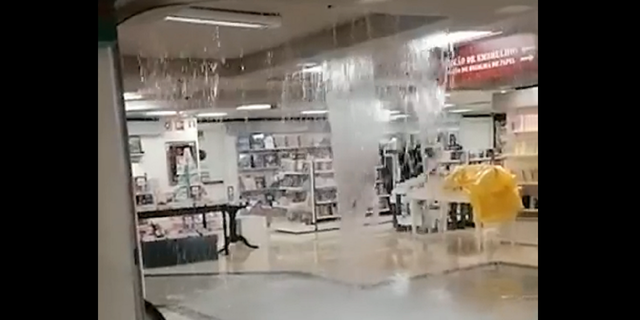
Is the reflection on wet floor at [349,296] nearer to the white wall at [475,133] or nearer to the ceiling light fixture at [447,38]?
the ceiling light fixture at [447,38]

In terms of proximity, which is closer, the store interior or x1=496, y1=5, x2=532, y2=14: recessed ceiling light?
x1=496, y1=5, x2=532, y2=14: recessed ceiling light

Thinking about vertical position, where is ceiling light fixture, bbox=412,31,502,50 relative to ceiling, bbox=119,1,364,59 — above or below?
below

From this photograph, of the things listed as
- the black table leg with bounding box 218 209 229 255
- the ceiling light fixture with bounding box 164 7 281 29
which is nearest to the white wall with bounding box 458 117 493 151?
the black table leg with bounding box 218 209 229 255

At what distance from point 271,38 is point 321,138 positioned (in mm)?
7369

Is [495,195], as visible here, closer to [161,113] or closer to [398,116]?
[398,116]

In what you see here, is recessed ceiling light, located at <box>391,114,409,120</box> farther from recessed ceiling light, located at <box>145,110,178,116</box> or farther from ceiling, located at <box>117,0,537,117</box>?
recessed ceiling light, located at <box>145,110,178,116</box>

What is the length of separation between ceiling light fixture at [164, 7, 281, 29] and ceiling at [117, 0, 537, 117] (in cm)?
8

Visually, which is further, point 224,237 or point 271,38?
point 224,237

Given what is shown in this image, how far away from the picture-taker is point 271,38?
621 cm

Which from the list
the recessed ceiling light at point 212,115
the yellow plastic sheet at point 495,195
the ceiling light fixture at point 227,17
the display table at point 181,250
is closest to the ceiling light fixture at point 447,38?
the ceiling light fixture at point 227,17

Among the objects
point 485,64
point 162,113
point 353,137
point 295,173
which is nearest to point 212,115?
point 162,113

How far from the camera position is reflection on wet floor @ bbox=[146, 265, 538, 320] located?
591 cm
